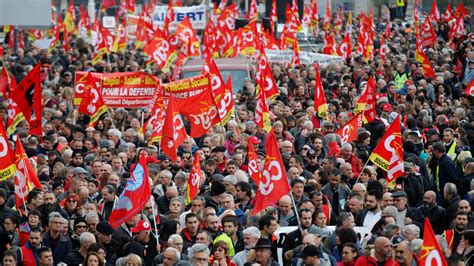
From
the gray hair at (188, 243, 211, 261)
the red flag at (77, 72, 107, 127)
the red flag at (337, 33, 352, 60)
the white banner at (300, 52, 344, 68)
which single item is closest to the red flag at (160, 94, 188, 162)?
the red flag at (77, 72, 107, 127)

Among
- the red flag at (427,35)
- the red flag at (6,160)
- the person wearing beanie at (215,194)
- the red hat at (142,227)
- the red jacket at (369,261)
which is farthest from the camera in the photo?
the red flag at (427,35)

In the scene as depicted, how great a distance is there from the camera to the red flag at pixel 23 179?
1524cm

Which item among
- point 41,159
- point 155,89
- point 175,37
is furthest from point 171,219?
point 175,37

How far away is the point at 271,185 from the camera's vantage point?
13734 mm

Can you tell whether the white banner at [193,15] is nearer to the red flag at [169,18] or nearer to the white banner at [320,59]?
the red flag at [169,18]

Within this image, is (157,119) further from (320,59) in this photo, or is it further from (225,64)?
(320,59)

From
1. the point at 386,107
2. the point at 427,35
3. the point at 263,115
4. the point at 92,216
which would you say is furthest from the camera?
the point at 427,35

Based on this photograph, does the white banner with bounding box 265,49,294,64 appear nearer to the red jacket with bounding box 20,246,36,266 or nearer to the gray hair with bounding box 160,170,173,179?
the gray hair with bounding box 160,170,173,179

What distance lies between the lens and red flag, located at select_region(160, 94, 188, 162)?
699 inches

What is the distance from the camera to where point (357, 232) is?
529 inches

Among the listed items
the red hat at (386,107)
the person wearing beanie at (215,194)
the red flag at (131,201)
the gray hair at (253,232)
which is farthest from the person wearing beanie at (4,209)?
the red hat at (386,107)

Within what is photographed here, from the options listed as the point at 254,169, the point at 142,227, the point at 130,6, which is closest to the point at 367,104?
the point at 254,169

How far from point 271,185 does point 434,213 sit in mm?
1751

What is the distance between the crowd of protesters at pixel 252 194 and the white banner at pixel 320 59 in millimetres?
7346
